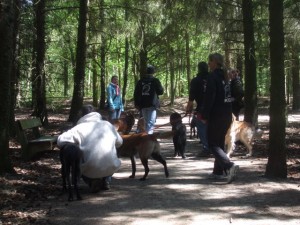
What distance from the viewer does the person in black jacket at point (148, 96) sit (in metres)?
11.0

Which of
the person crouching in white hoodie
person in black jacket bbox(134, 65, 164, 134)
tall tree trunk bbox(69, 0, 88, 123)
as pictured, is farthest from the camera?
tall tree trunk bbox(69, 0, 88, 123)

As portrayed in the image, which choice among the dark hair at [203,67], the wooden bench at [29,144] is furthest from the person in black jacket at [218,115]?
the wooden bench at [29,144]

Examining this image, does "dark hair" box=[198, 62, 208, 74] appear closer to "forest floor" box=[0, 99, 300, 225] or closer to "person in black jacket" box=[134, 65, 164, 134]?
"person in black jacket" box=[134, 65, 164, 134]

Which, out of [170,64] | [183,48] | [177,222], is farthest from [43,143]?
[183,48]

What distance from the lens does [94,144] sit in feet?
22.1

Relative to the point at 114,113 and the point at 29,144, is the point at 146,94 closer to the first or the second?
the point at 114,113

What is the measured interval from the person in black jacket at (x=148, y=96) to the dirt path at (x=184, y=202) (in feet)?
8.03

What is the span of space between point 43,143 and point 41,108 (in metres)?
6.87

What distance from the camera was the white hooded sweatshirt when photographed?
6646 millimetres

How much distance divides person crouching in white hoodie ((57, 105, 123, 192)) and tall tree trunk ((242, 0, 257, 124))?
20.3 ft

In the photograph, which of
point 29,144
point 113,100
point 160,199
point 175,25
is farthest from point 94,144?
point 175,25

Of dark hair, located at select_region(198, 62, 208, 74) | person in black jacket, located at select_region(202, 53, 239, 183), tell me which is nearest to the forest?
person in black jacket, located at select_region(202, 53, 239, 183)

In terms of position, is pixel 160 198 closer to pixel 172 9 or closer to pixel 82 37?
pixel 172 9

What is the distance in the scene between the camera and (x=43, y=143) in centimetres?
1045
